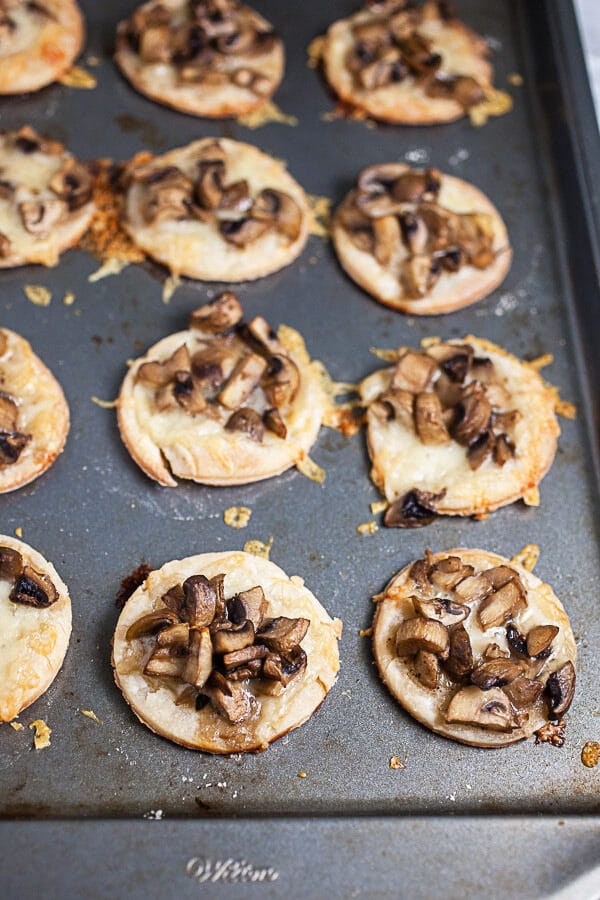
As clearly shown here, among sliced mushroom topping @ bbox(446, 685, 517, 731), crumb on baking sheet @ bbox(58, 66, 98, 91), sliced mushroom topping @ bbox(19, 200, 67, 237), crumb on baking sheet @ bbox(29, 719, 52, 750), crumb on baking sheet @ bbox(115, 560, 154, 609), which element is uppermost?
crumb on baking sheet @ bbox(58, 66, 98, 91)

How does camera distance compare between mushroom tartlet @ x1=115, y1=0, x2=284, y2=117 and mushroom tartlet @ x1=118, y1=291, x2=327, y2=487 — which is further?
mushroom tartlet @ x1=115, y1=0, x2=284, y2=117

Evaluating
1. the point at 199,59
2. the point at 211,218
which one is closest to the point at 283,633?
the point at 211,218

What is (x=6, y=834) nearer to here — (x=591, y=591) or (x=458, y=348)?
(x=591, y=591)

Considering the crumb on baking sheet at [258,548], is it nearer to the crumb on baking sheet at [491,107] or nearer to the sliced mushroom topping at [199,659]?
the sliced mushroom topping at [199,659]

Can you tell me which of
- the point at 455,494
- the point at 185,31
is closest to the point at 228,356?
the point at 455,494

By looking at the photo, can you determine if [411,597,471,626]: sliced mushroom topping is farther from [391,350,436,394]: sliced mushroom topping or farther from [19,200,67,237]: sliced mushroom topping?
[19,200,67,237]: sliced mushroom topping

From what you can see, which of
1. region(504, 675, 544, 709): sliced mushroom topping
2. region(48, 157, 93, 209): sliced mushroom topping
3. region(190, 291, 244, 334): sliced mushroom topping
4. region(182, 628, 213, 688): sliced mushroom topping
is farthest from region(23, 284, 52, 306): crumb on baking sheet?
region(504, 675, 544, 709): sliced mushroom topping

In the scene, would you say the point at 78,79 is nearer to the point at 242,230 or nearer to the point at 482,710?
the point at 242,230
